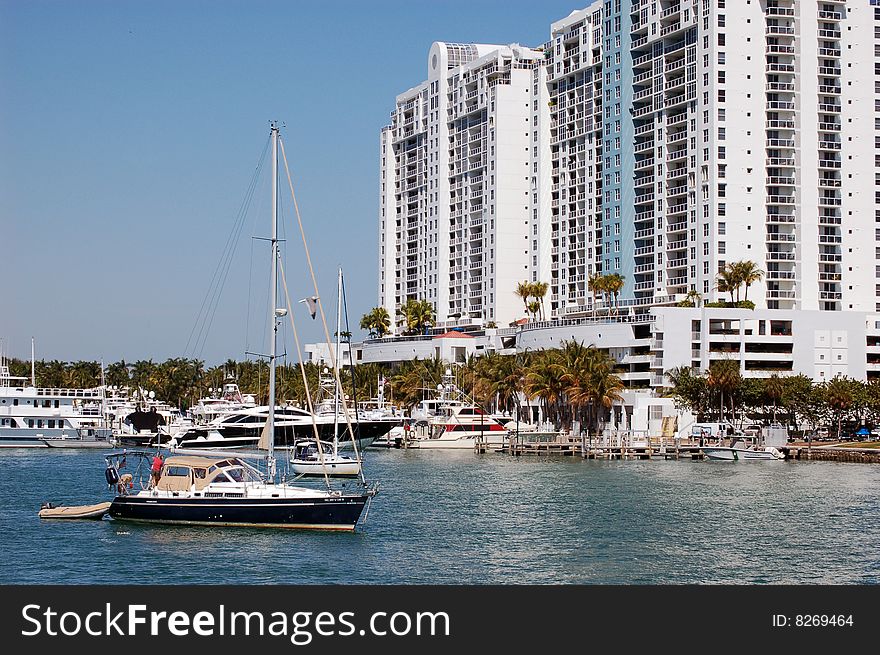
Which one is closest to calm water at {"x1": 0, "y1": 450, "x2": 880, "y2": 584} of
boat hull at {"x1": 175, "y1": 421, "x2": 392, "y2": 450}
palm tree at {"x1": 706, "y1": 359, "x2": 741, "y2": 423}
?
boat hull at {"x1": 175, "y1": 421, "x2": 392, "y2": 450}

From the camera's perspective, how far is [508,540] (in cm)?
5072

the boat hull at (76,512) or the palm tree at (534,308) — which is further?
the palm tree at (534,308)

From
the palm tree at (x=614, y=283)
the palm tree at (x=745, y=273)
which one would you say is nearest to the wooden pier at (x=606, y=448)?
the palm tree at (x=745, y=273)

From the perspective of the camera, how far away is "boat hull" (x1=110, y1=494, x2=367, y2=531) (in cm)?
4916

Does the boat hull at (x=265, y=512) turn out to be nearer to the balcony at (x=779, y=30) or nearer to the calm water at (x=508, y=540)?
the calm water at (x=508, y=540)

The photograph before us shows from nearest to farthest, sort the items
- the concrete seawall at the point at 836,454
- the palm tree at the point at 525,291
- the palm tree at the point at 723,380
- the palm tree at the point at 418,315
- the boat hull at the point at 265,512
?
the boat hull at the point at 265,512, the concrete seawall at the point at 836,454, the palm tree at the point at 723,380, the palm tree at the point at 525,291, the palm tree at the point at 418,315

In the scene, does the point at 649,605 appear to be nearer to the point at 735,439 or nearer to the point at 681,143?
the point at 735,439

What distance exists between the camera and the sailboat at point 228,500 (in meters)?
49.2

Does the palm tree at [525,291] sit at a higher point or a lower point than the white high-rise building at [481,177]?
lower

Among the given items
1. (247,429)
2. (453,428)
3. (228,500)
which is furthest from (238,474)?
(453,428)

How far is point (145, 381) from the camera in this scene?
19875 cm

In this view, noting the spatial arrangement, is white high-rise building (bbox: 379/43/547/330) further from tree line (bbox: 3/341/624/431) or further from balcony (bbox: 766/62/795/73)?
balcony (bbox: 766/62/795/73)

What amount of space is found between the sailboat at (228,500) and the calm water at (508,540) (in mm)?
581

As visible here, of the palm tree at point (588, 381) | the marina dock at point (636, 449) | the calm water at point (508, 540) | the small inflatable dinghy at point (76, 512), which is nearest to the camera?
the calm water at point (508, 540)
